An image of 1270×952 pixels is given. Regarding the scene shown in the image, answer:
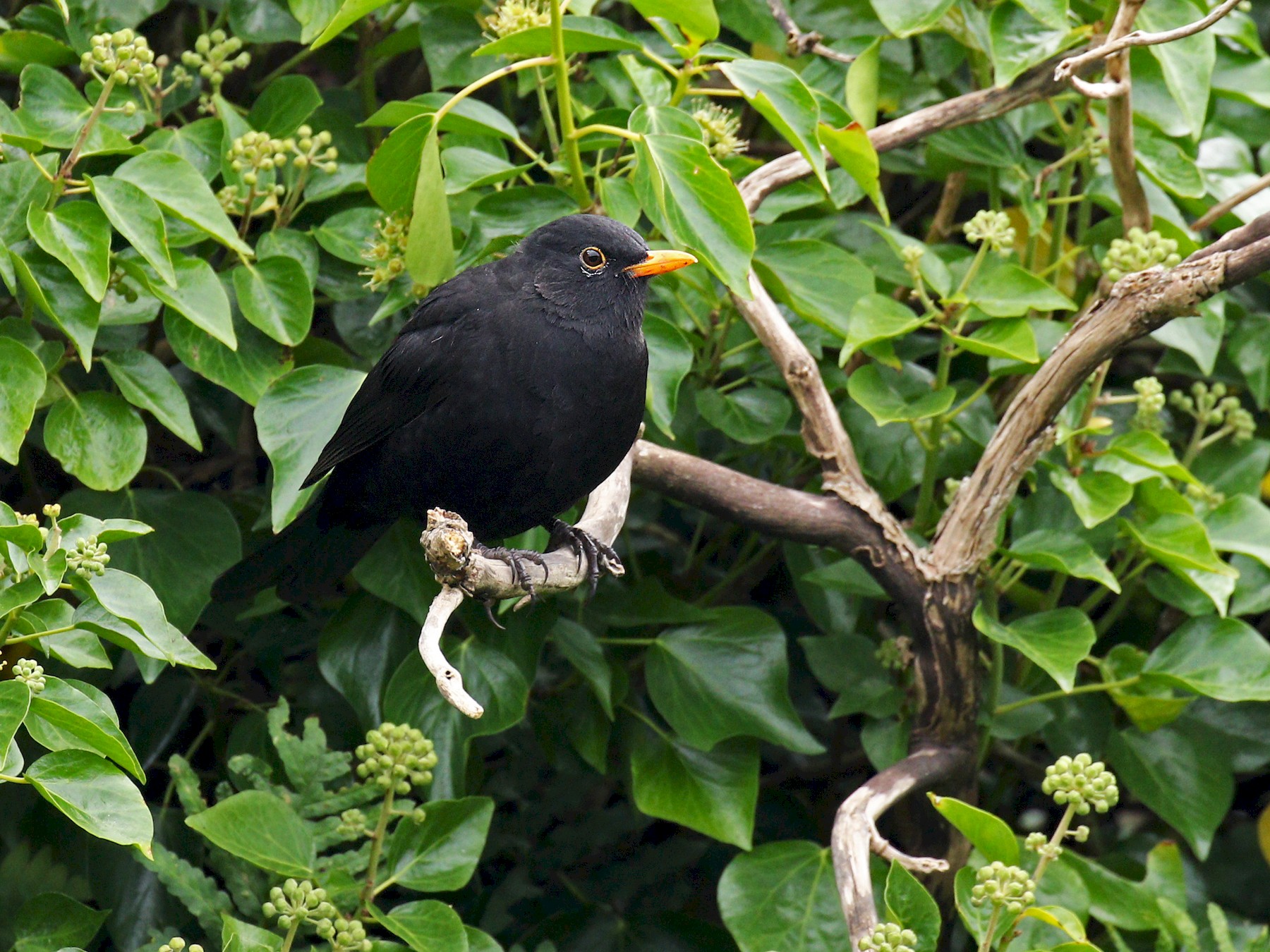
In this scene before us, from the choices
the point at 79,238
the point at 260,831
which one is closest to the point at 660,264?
the point at 79,238

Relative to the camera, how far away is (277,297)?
9.27 ft

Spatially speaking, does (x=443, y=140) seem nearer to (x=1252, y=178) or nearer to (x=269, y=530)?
(x=269, y=530)

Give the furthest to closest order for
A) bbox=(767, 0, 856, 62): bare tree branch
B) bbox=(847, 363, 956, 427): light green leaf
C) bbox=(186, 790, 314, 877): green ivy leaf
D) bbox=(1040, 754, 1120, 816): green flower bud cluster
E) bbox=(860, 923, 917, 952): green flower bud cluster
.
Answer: bbox=(767, 0, 856, 62): bare tree branch → bbox=(847, 363, 956, 427): light green leaf → bbox=(186, 790, 314, 877): green ivy leaf → bbox=(1040, 754, 1120, 816): green flower bud cluster → bbox=(860, 923, 917, 952): green flower bud cluster

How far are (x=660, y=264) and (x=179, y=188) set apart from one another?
0.99 meters

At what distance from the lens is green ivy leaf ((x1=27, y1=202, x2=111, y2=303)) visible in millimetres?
2430

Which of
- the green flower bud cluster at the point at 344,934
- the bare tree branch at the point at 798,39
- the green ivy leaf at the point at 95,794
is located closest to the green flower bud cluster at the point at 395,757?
the green flower bud cluster at the point at 344,934

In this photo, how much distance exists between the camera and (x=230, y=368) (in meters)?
2.80

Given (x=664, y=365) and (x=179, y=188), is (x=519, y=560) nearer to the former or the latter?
(x=664, y=365)

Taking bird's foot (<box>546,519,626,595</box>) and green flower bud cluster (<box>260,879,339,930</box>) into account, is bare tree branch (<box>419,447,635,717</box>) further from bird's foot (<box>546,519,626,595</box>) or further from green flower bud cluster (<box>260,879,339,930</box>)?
green flower bud cluster (<box>260,879,339,930</box>)

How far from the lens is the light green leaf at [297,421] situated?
2658 mm

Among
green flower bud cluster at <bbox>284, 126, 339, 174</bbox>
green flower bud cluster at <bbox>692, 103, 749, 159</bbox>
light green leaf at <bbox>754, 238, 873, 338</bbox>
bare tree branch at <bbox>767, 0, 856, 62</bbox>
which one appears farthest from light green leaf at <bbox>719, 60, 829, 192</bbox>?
green flower bud cluster at <bbox>284, 126, 339, 174</bbox>

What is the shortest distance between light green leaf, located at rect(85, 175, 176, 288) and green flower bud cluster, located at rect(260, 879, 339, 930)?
3.76 ft

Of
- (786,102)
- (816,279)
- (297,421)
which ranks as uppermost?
(786,102)

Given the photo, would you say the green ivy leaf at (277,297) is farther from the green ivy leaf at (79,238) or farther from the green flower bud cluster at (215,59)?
the green flower bud cluster at (215,59)
